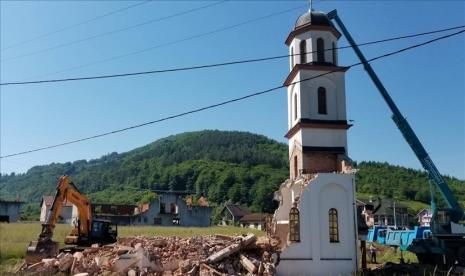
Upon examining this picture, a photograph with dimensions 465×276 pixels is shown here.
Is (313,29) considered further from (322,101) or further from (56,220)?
(56,220)

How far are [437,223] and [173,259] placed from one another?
49.8 ft

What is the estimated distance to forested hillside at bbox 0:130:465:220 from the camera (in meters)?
113

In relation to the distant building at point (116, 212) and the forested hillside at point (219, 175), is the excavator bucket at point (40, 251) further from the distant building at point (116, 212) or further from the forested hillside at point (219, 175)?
the forested hillside at point (219, 175)

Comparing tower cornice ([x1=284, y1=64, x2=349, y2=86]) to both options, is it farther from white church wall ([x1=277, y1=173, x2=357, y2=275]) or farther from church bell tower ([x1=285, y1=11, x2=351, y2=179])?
white church wall ([x1=277, y1=173, x2=357, y2=275])

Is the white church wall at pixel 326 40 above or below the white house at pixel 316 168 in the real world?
above

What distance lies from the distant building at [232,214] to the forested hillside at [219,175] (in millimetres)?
6555

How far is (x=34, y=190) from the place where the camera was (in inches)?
6934

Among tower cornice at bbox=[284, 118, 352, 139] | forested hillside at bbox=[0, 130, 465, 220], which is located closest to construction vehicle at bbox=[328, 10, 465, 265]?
tower cornice at bbox=[284, 118, 352, 139]

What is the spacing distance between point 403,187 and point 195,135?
101 meters

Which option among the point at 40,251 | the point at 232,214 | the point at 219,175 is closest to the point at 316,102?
the point at 40,251

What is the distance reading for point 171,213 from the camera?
230 ft

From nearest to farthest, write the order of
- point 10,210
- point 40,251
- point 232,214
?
1. point 40,251
2. point 10,210
3. point 232,214

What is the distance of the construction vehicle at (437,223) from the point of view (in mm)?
25969

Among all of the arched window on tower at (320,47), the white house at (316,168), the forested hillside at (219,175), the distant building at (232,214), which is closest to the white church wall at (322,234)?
the white house at (316,168)
